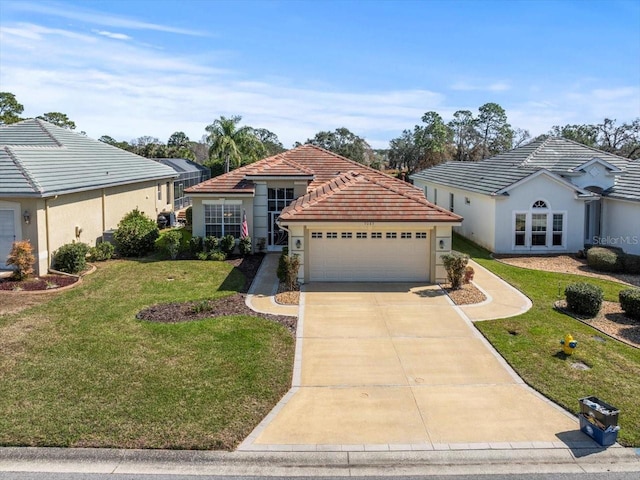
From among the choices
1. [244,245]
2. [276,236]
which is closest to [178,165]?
[276,236]

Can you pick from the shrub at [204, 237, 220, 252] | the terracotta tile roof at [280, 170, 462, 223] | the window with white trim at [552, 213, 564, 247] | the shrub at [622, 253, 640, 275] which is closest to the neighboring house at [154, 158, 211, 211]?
the shrub at [204, 237, 220, 252]

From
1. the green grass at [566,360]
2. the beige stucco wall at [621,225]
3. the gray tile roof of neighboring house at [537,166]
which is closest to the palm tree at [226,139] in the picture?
the gray tile roof of neighboring house at [537,166]

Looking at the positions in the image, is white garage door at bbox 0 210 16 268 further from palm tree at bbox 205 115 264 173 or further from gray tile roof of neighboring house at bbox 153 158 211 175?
palm tree at bbox 205 115 264 173

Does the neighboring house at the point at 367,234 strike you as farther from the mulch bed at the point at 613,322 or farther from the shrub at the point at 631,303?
the shrub at the point at 631,303

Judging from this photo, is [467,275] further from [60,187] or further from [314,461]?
[60,187]

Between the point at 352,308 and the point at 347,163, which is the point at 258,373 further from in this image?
the point at 347,163
